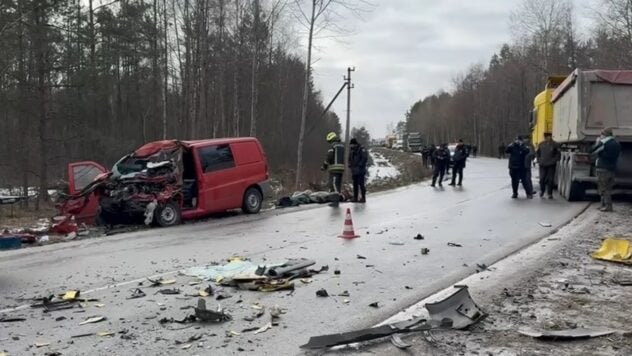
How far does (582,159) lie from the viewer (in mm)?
15266

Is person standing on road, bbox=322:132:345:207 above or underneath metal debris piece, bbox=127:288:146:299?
above

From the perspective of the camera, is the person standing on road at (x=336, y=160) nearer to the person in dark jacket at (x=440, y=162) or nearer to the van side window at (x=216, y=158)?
the van side window at (x=216, y=158)

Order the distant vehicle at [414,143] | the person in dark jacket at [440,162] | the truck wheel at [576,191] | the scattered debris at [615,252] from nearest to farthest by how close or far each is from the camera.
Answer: the scattered debris at [615,252] < the truck wheel at [576,191] < the person in dark jacket at [440,162] < the distant vehicle at [414,143]

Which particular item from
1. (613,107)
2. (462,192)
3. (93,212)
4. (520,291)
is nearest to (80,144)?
(93,212)

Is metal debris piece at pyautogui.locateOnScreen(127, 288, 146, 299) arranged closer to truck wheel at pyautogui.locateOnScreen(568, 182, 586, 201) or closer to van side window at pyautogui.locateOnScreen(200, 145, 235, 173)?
van side window at pyautogui.locateOnScreen(200, 145, 235, 173)

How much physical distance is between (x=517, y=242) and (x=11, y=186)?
24013 mm

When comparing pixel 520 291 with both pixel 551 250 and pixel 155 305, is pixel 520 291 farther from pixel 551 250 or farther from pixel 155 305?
pixel 155 305

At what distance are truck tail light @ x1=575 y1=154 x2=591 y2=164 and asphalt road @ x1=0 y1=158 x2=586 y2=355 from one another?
140 cm

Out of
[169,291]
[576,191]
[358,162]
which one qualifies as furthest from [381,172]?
[169,291]

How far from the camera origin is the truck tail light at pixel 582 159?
1512cm

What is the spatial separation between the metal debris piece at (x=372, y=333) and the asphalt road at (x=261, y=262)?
0.60 ft

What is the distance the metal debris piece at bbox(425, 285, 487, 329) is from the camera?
529 centimetres

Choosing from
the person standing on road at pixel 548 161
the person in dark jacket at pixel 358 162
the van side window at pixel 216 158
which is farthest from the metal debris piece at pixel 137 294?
the person standing on road at pixel 548 161

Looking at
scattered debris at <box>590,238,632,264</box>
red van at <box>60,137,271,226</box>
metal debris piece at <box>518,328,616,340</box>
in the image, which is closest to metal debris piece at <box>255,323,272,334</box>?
metal debris piece at <box>518,328,616,340</box>
